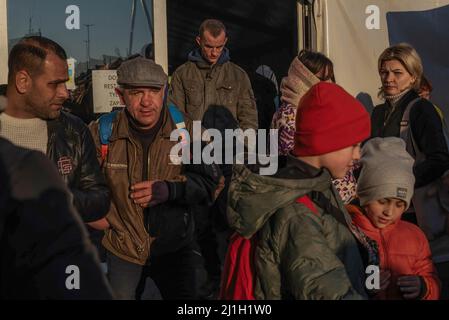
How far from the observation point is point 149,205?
3.88 meters

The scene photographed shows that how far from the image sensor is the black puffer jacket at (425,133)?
4340 millimetres

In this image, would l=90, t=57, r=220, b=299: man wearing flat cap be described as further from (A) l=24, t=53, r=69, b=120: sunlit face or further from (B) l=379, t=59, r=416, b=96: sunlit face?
(B) l=379, t=59, r=416, b=96: sunlit face

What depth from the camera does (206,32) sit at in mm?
5918

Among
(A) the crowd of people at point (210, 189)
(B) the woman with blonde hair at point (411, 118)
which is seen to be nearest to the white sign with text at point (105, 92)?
(A) the crowd of people at point (210, 189)

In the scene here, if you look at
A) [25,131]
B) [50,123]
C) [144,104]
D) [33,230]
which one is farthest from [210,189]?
[33,230]

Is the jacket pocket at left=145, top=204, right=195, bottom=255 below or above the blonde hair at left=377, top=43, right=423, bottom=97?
Answer: below

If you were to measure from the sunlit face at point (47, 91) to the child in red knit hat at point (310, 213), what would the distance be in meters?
1.42

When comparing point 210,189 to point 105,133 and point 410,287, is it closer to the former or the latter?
point 105,133

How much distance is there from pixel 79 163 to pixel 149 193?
0.43 m

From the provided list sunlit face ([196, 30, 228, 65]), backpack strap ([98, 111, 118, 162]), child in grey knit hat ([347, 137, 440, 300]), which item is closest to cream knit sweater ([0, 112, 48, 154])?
backpack strap ([98, 111, 118, 162])

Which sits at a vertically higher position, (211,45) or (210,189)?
(211,45)

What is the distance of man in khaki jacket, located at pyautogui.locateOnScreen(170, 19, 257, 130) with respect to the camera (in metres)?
6.01

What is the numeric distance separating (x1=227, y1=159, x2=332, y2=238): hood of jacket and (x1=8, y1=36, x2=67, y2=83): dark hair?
157 cm
